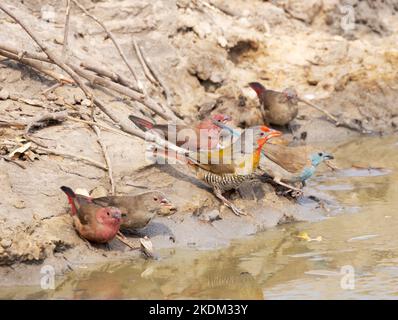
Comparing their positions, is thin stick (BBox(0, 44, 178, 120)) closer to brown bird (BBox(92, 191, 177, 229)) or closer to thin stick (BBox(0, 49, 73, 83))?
thin stick (BBox(0, 49, 73, 83))

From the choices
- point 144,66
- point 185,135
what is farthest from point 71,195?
point 144,66

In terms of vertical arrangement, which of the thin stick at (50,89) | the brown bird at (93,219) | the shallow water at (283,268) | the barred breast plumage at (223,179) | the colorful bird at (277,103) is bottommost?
the shallow water at (283,268)

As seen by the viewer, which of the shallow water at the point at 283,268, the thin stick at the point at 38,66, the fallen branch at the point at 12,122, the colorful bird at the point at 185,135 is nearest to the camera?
the shallow water at the point at 283,268

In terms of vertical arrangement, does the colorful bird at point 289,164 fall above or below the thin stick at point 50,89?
below

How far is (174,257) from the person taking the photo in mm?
8031

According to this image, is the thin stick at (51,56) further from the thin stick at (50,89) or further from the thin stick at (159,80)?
the thin stick at (159,80)

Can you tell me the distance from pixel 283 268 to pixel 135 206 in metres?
1.48

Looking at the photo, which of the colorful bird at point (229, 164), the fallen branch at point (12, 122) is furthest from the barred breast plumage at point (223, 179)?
Result: the fallen branch at point (12, 122)

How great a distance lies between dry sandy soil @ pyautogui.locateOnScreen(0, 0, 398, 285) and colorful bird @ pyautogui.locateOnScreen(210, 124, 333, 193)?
0.62ft

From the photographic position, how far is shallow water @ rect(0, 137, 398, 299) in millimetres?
7105

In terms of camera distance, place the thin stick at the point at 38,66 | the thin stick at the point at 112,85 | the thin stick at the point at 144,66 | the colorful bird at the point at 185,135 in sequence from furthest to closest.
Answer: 1. the thin stick at the point at 144,66
2. the thin stick at the point at 112,85
3. the thin stick at the point at 38,66
4. the colorful bird at the point at 185,135

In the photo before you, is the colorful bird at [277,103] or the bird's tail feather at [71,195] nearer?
the bird's tail feather at [71,195]

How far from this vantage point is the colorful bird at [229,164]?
8.84m

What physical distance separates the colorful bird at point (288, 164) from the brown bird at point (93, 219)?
237 centimetres
